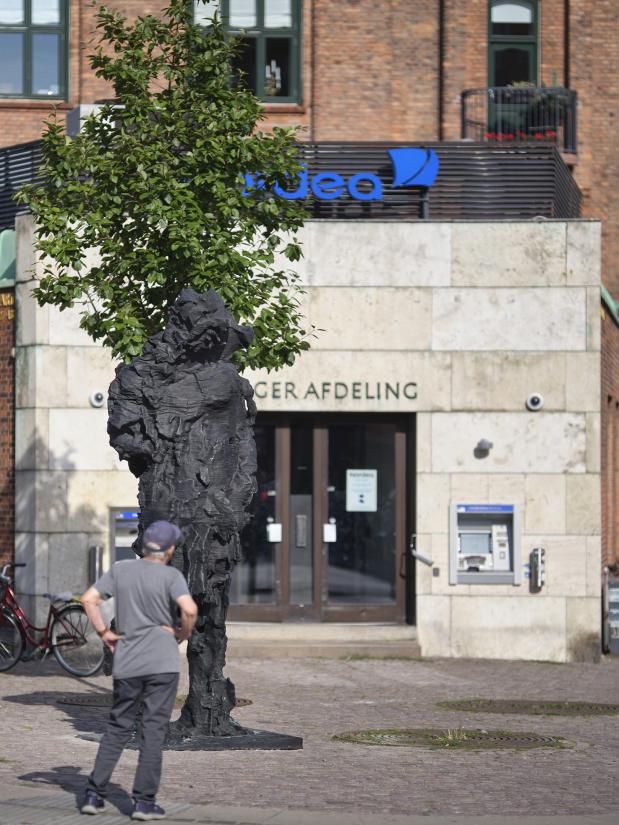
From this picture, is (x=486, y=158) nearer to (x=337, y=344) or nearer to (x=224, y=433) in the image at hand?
(x=337, y=344)

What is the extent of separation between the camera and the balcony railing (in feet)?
90.6

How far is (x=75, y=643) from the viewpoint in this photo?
57.0ft

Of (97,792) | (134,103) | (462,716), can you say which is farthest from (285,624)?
(97,792)

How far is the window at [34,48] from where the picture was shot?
2792cm

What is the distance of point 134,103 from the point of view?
1454 cm

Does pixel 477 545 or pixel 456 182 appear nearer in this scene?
pixel 477 545

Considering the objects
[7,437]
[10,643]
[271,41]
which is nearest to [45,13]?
[271,41]

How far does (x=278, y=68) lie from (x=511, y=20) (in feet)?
14.0

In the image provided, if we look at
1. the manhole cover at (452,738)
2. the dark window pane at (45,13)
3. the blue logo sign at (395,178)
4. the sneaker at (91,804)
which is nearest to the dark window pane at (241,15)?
the dark window pane at (45,13)

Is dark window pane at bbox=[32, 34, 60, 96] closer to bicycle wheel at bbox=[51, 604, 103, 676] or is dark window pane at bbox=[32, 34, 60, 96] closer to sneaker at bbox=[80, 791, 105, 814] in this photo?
bicycle wheel at bbox=[51, 604, 103, 676]

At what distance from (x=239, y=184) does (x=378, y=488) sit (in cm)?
635

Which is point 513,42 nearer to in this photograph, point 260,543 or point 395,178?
point 395,178

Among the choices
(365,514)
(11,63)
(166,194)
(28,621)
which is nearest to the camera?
(166,194)

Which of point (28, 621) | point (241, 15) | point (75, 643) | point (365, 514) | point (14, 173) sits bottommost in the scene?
point (75, 643)
